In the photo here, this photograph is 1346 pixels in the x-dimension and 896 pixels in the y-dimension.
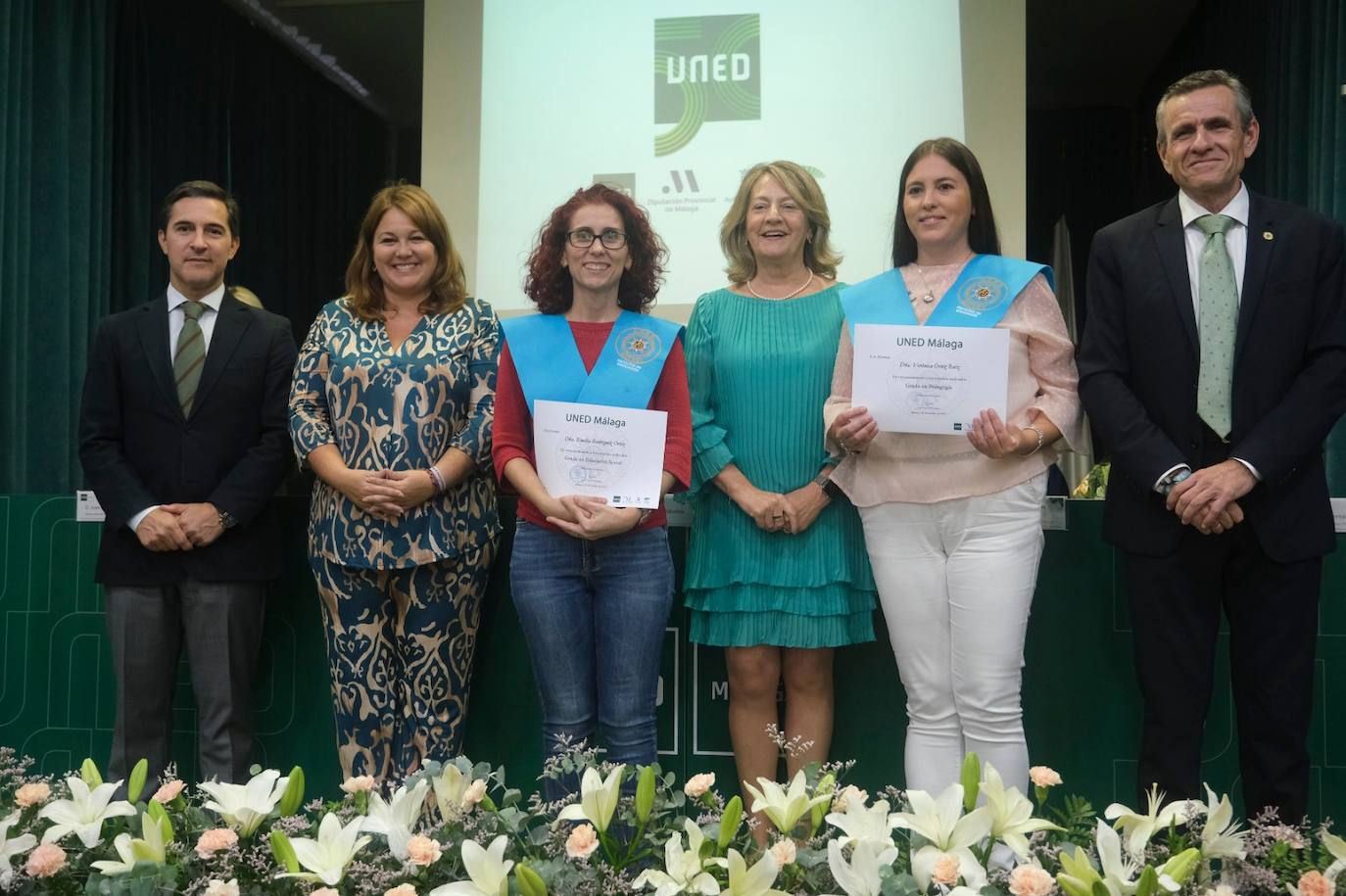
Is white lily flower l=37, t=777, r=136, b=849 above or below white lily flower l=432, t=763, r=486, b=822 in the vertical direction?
below

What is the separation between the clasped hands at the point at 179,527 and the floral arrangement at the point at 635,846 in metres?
1.51

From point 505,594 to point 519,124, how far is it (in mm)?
2814

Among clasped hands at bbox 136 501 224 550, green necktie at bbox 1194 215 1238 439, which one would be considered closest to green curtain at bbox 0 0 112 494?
clasped hands at bbox 136 501 224 550

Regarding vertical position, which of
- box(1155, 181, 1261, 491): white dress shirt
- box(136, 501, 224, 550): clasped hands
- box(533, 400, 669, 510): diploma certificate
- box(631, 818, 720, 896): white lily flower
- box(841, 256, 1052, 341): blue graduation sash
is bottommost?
box(631, 818, 720, 896): white lily flower

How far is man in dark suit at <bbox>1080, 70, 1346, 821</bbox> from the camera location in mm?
2119

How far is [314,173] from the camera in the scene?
751 centimetres

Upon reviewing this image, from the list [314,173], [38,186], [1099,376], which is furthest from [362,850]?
[314,173]

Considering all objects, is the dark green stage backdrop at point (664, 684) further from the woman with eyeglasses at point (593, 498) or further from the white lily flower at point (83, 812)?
the white lily flower at point (83, 812)

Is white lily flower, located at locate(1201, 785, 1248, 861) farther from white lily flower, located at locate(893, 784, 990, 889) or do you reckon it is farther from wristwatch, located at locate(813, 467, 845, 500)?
wristwatch, located at locate(813, 467, 845, 500)

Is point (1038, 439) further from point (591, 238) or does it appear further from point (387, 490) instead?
point (387, 490)

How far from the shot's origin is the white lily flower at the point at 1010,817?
0.98 m

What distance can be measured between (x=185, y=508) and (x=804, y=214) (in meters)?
1.51

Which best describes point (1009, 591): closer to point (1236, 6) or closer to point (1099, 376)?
point (1099, 376)

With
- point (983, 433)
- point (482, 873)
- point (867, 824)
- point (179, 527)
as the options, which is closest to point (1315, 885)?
point (867, 824)
